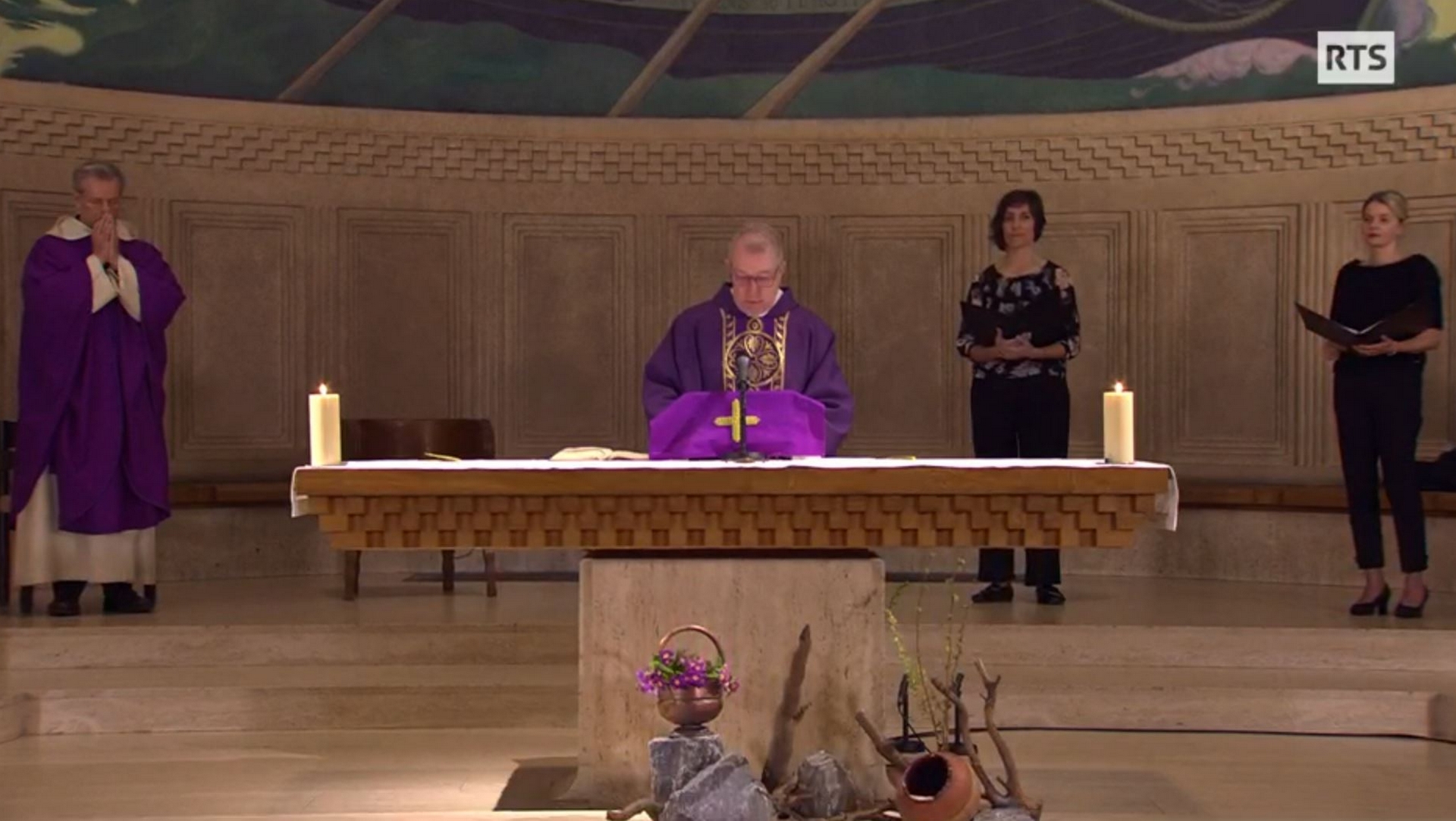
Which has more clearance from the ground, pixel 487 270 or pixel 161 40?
pixel 161 40

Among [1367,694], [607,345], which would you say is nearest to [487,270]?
[607,345]

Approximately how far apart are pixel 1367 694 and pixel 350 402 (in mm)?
5572

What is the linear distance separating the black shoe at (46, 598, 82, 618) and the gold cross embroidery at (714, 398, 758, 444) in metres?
3.80

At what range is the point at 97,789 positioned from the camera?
549 cm

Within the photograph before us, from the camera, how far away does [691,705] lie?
4562 millimetres

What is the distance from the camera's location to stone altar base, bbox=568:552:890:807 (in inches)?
194

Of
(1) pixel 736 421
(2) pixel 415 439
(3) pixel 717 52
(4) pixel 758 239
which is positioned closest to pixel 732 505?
(1) pixel 736 421

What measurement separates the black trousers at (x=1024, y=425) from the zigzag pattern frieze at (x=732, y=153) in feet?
7.31

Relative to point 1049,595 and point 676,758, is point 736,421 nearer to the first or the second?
point 676,758

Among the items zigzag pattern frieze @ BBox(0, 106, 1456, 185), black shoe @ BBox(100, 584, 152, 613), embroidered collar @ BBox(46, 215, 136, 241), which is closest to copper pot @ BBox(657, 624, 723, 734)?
black shoe @ BBox(100, 584, 152, 613)

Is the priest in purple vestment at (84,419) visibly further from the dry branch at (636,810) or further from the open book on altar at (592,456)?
the dry branch at (636,810)

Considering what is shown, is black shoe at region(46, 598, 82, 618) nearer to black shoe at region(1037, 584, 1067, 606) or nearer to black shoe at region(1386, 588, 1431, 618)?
black shoe at region(1037, 584, 1067, 606)

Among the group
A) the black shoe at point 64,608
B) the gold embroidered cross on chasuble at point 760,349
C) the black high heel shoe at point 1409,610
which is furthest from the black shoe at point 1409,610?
the black shoe at point 64,608

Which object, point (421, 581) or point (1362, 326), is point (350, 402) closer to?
point (421, 581)
